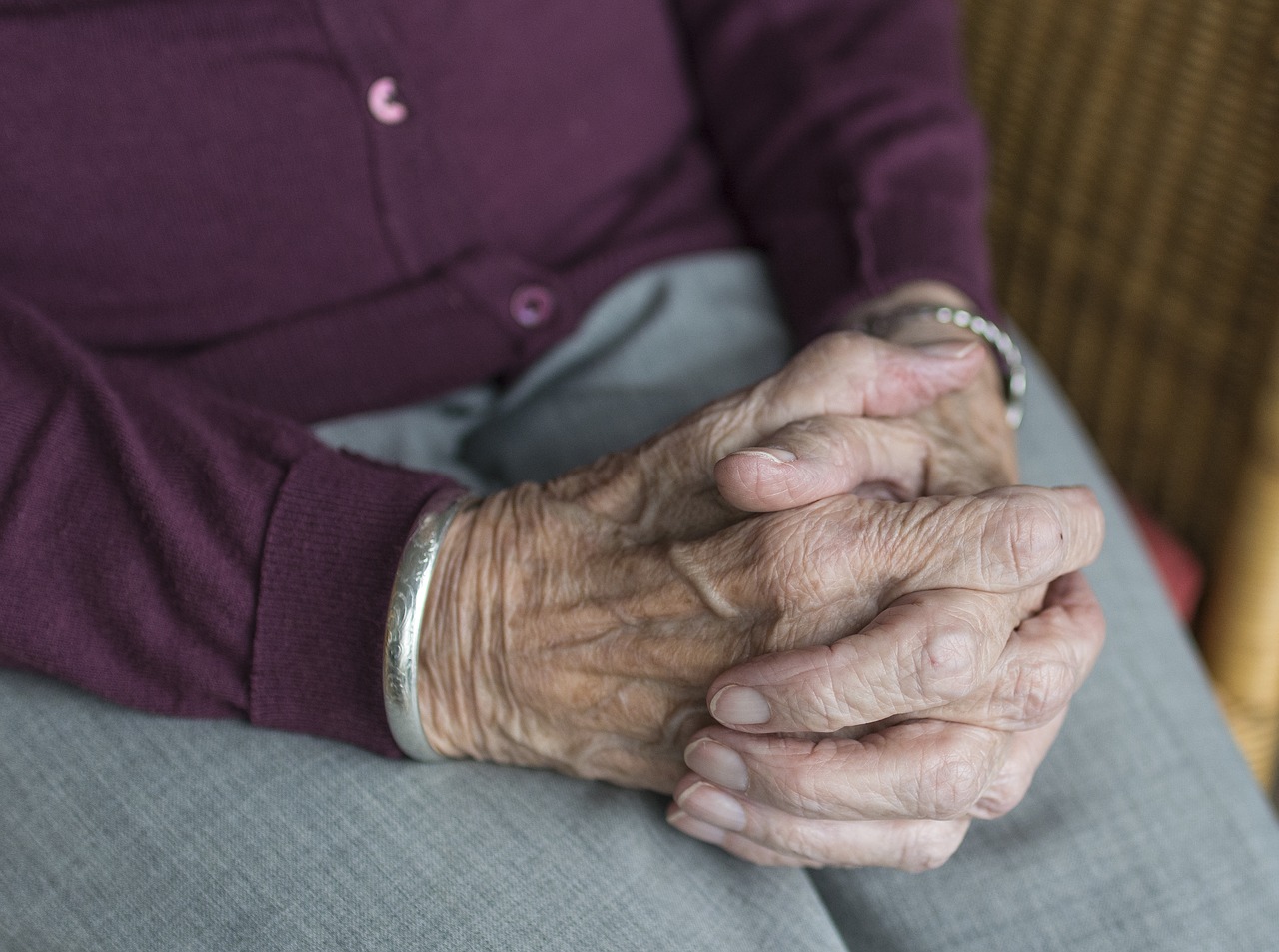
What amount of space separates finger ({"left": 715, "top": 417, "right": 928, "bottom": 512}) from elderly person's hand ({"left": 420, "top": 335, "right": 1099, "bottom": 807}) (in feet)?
0.03

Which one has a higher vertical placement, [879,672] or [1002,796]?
[879,672]

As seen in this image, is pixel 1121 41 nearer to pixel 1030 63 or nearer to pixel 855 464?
pixel 1030 63

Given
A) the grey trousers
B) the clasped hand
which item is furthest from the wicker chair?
the clasped hand

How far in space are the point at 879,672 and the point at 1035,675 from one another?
111 mm

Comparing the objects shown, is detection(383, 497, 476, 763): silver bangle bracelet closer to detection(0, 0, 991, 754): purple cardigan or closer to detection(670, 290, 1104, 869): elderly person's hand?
detection(0, 0, 991, 754): purple cardigan

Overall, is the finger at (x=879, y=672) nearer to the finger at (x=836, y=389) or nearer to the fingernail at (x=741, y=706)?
the fingernail at (x=741, y=706)

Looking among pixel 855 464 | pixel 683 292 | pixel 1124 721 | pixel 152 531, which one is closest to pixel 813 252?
pixel 683 292

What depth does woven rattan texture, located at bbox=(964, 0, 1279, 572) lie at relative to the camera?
1.01 meters

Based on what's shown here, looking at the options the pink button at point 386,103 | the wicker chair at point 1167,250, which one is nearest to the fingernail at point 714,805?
the pink button at point 386,103

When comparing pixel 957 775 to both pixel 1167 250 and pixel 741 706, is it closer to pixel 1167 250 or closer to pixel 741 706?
pixel 741 706

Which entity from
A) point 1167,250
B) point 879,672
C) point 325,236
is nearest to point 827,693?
point 879,672

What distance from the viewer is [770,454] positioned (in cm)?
67

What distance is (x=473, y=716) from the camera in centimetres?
72

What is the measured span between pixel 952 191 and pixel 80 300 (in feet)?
2.46
